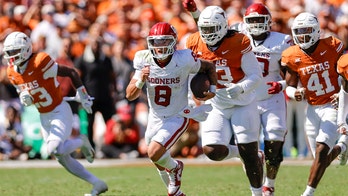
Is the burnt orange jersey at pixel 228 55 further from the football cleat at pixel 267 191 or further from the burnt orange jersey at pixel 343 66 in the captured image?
the football cleat at pixel 267 191

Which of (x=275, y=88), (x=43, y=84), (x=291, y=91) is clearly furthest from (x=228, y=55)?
(x=43, y=84)

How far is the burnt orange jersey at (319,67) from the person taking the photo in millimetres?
8820

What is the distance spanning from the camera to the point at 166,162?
8.34 meters

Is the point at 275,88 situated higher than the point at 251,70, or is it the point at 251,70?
the point at 251,70

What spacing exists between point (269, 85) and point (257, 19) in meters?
0.66

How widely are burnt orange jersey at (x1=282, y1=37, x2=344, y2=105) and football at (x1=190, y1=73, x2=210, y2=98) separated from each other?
3.46 ft

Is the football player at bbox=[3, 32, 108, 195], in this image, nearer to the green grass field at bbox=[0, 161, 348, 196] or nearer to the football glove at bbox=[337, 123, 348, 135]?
the green grass field at bbox=[0, 161, 348, 196]

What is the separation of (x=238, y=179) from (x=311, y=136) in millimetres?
2407

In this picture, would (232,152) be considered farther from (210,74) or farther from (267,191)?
(210,74)

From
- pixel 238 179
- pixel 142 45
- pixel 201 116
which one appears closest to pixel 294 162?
pixel 238 179

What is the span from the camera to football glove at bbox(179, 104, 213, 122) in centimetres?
828

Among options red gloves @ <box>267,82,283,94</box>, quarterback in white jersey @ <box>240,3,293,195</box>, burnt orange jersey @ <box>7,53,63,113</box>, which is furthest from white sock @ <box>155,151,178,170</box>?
burnt orange jersey @ <box>7,53,63,113</box>

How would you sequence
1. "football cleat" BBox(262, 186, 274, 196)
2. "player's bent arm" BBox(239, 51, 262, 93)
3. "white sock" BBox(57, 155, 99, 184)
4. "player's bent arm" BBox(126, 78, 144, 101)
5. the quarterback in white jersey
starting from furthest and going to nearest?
"white sock" BBox(57, 155, 99, 184)
the quarterback in white jersey
"football cleat" BBox(262, 186, 274, 196)
"player's bent arm" BBox(239, 51, 262, 93)
"player's bent arm" BBox(126, 78, 144, 101)

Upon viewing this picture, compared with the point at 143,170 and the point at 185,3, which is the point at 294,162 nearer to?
the point at 143,170
